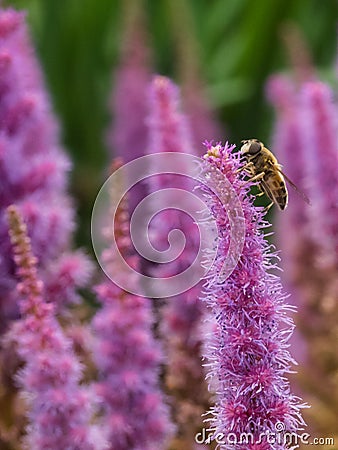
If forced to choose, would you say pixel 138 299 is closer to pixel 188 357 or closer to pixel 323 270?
pixel 188 357

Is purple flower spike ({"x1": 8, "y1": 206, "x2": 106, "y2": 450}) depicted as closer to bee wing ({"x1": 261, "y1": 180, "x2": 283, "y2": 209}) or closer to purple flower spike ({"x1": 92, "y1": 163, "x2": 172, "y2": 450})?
purple flower spike ({"x1": 92, "y1": 163, "x2": 172, "y2": 450})

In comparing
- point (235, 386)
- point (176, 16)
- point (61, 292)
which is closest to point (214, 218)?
point (235, 386)

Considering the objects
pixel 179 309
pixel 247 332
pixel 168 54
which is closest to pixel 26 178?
pixel 179 309

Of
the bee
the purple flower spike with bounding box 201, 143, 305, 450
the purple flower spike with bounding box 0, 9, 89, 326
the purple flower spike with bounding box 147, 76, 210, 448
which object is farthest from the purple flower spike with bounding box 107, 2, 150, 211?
the purple flower spike with bounding box 201, 143, 305, 450

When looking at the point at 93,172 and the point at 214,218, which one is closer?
the point at 214,218

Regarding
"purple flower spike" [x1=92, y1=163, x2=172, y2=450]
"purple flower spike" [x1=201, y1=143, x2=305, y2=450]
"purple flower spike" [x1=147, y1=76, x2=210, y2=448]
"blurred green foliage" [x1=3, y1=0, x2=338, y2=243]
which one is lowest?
"purple flower spike" [x1=201, y1=143, x2=305, y2=450]
